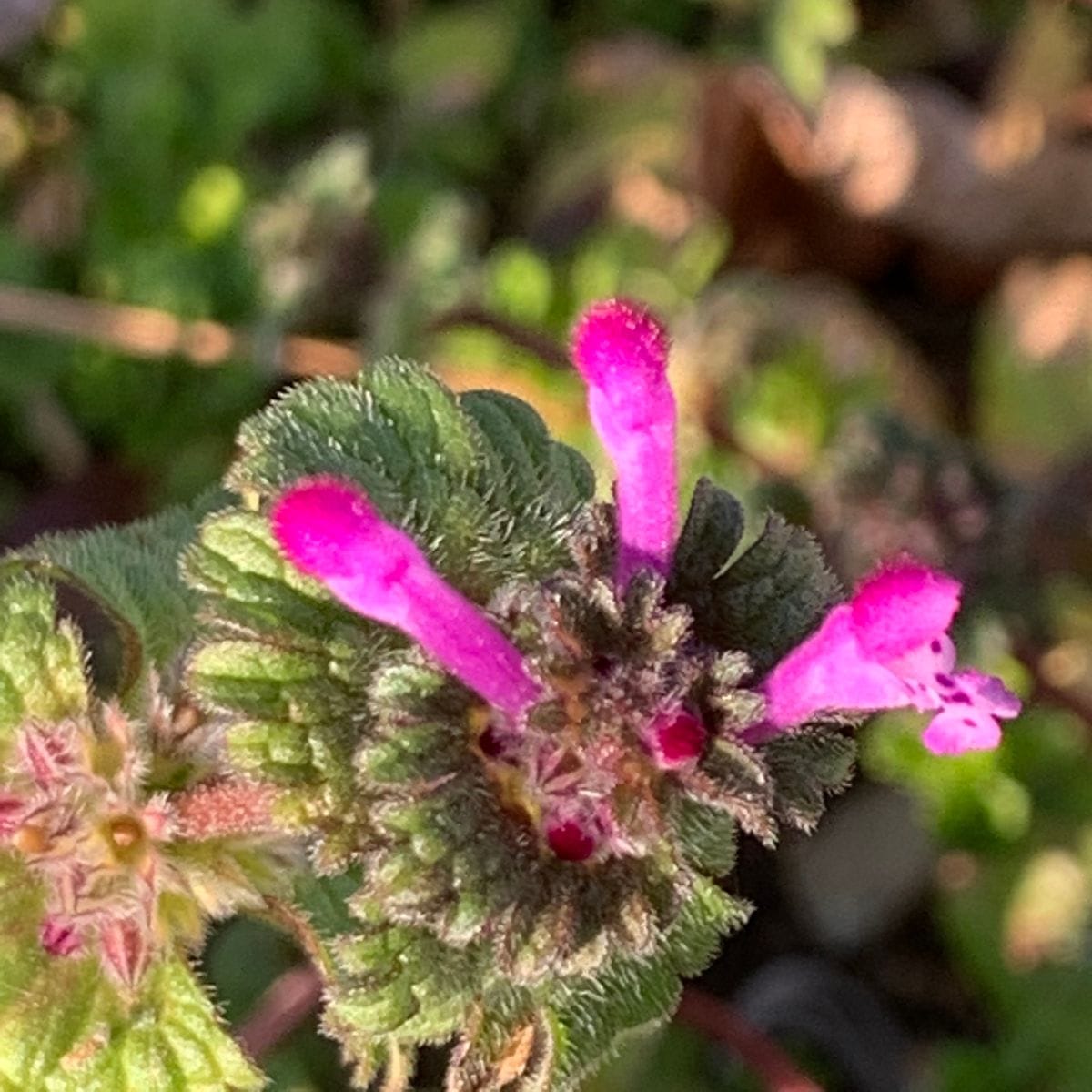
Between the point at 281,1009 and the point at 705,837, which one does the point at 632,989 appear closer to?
the point at 705,837

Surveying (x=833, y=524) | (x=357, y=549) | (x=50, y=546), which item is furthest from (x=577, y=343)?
(x=833, y=524)

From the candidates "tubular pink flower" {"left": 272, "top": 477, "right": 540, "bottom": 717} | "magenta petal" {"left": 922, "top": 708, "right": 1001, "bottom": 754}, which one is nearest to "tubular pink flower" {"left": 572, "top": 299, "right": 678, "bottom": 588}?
"tubular pink flower" {"left": 272, "top": 477, "right": 540, "bottom": 717}

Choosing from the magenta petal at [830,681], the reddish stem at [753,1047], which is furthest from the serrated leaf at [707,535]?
the reddish stem at [753,1047]

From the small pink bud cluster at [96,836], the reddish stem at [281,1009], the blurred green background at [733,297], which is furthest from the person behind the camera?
the blurred green background at [733,297]

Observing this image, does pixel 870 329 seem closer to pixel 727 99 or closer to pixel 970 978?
pixel 727 99

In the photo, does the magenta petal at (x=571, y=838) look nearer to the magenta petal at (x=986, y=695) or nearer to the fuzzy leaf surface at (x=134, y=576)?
the magenta petal at (x=986, y=695)

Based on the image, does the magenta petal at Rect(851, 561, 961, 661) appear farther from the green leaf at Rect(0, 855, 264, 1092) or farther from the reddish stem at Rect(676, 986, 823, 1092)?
the reddish stem at Rect(676, 986, 823, 1092)
